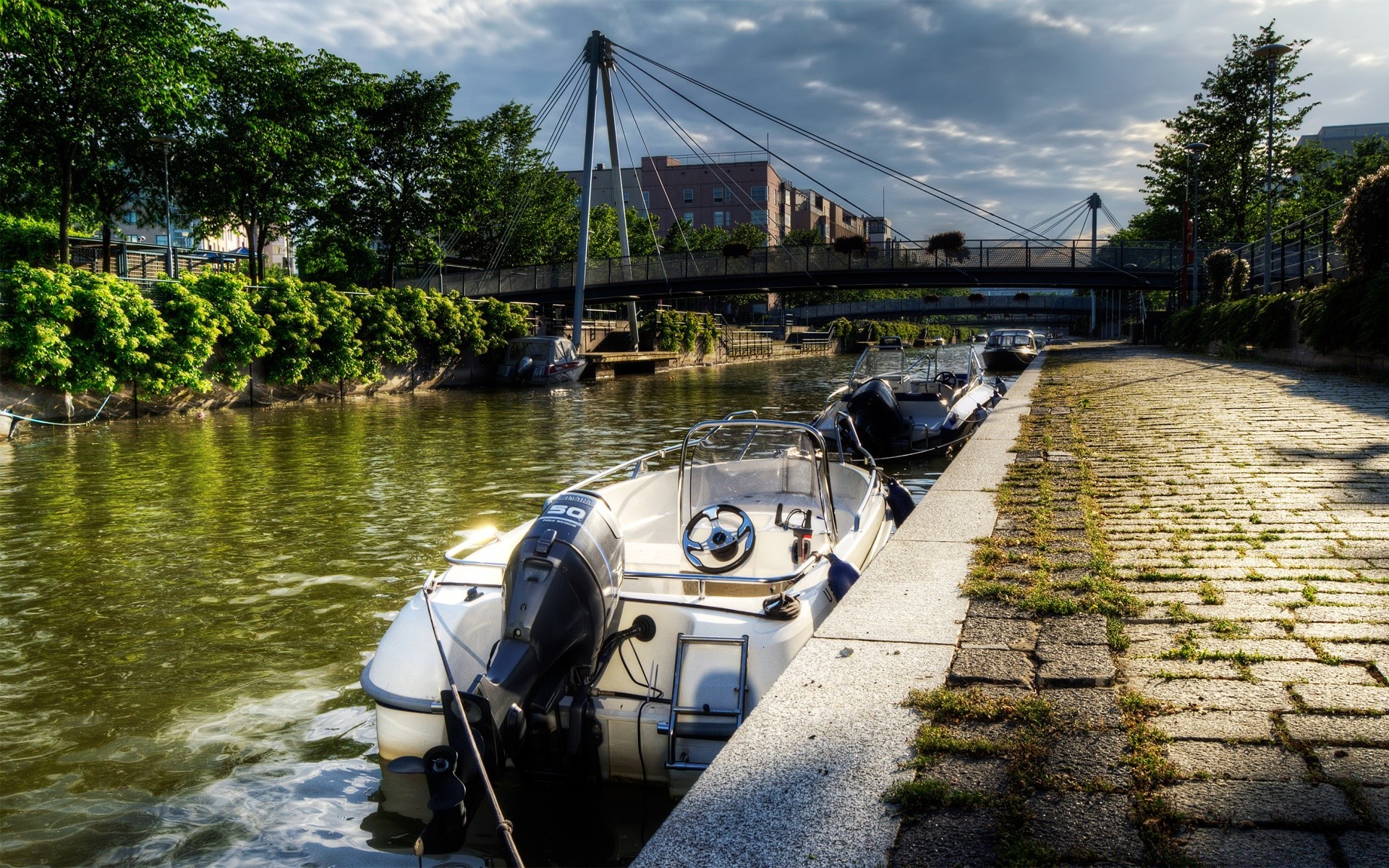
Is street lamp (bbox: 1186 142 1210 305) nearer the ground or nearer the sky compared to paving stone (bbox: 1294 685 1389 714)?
nearer the sky

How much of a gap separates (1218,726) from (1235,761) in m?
0.24

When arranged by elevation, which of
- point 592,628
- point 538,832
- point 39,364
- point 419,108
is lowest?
point 538,832

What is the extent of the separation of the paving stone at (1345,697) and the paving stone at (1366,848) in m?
0.82

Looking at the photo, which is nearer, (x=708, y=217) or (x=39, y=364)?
(x=39, y=364)

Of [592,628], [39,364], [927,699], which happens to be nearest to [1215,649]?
[927,699]

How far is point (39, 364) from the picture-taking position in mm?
18453

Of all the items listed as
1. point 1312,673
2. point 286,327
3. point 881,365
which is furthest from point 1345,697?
point 286,327

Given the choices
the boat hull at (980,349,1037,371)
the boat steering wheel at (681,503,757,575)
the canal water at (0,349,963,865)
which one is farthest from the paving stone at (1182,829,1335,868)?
the boat hull at (980,349,1037,371)

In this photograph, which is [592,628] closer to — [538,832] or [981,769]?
[538,832]

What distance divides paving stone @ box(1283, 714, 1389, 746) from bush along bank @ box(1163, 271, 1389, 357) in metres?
14.7

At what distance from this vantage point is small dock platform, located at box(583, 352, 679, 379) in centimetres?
4028

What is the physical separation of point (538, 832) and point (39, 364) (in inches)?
746

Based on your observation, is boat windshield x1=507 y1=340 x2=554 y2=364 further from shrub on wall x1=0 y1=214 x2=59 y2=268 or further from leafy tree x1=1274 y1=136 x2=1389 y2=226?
leafy tree x1=1274 y1=136 x2=1389 y2=226

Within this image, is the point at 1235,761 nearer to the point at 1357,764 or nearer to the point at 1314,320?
the point at 1357,764
